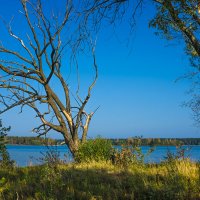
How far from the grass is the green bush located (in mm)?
3667

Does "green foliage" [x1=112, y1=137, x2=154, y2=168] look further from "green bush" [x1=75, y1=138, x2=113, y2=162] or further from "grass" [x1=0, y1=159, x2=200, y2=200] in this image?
"grass" [x1=0, y1=159, x2=200, y2=200]

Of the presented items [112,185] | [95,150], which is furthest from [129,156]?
[112,185]

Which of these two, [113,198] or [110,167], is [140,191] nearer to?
[113,198]

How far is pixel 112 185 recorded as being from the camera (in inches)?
362

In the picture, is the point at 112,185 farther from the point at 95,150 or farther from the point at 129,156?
the point at 95,150

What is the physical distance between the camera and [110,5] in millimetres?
8953

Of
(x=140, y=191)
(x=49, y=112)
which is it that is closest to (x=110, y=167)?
(x=140, y=191)

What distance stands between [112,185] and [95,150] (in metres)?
6.37

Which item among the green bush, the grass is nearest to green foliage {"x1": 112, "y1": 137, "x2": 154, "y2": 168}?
the green bush

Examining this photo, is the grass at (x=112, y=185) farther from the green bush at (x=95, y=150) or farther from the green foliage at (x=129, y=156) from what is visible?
the green bush at (x=95, y=150)


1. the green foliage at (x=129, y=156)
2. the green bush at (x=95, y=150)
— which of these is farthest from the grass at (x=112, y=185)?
the green bush at (x=95, y=150)

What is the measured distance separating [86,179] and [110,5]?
384 centimetres

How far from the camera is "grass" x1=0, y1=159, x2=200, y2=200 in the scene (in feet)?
26.4

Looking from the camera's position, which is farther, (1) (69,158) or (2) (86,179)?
(1) (69,158)
